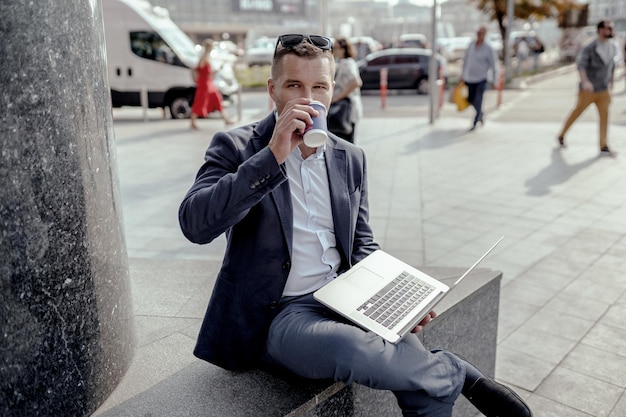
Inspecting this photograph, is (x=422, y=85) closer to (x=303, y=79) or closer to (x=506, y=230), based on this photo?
(x=506, y=230)

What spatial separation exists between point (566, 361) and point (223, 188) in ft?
7.80

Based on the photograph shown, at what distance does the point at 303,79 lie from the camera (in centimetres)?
213

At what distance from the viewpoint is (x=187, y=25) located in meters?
77.7

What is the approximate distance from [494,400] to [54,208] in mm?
1507

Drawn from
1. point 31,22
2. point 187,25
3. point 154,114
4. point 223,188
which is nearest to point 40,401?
point 223,188

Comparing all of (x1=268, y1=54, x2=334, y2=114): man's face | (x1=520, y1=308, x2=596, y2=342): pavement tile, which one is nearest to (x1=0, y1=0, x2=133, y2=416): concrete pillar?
(x1=268, y1=54, x2=334, y2=114): man's face

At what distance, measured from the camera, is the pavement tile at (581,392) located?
3.09 metres

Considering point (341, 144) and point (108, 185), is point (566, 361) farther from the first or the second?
point (108, 185)

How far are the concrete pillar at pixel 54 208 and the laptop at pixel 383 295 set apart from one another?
0.72m

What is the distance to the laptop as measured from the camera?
2.07 metres

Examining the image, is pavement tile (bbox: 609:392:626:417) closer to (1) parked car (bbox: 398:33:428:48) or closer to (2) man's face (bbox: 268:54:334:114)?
(2) man's face (bbox: 268:54:334:114)

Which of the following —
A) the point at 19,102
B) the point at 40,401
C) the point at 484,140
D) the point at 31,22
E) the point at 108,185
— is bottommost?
the point at 484,140

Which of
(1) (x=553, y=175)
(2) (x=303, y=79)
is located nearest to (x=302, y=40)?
(2) (x=303, y=79)

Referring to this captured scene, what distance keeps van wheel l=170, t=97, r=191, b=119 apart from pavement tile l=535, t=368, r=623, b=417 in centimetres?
1231
